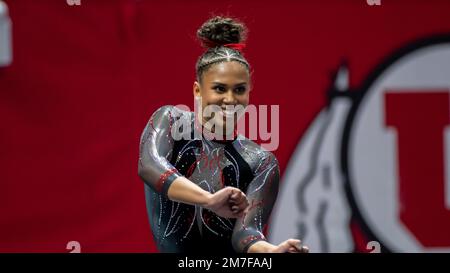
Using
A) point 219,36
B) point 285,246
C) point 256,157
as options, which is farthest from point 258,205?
point 219,36

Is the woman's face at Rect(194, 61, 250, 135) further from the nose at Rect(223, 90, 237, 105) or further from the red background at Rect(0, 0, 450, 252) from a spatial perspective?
the red background at Rect(0, 0, 450, 252)

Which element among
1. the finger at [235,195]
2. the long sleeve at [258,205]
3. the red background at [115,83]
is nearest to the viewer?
the finger at [235,195]

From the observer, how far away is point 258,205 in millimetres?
1924

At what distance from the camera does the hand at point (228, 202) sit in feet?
5.38

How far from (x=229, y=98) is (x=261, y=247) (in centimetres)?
35

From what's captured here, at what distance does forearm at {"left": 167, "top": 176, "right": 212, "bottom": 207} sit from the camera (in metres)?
1.68

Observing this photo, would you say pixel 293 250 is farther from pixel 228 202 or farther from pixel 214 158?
pixel 214 158

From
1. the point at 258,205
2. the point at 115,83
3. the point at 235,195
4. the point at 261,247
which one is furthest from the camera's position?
the point at 115,83

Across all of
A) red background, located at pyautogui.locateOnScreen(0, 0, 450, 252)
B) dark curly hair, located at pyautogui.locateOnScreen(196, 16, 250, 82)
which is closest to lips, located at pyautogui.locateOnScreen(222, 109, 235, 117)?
dark curly hair, located at pyautogui.locateOnScreen(196, 16, 250, 82)

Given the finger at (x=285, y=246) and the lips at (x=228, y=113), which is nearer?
the finger at (x=285, y=246)

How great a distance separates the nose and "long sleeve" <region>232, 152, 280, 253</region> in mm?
183

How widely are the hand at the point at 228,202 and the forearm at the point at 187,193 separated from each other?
0.8 inches

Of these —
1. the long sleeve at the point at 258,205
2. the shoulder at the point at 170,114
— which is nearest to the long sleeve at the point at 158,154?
the shoulder at the point at 170,114

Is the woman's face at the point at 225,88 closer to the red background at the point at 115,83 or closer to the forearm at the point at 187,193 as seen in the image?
the forearm at the point at 187,193
